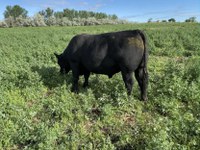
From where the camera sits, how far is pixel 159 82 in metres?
8.27

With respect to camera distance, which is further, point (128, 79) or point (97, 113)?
point (128, 79)

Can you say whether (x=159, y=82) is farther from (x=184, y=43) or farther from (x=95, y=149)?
(x=184, y=43)

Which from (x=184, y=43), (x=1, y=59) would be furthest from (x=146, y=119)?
(x=184, y=43)

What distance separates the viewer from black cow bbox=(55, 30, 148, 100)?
24.3ft

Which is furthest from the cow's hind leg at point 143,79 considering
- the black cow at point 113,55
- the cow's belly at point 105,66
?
the cow's belly at point 105,66

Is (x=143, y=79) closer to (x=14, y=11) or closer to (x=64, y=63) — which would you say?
(x=64, y=63)

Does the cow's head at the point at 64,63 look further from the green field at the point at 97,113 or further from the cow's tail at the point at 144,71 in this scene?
the cow's tail at the point at 144,71

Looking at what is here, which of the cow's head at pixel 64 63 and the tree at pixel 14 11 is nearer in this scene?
the cow's head at pixel 64 63

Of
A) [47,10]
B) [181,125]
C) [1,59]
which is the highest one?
[181,125]

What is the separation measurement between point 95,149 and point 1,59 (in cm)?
814

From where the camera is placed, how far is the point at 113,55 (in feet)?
25.0

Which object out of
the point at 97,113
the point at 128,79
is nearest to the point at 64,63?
the point at 128,79

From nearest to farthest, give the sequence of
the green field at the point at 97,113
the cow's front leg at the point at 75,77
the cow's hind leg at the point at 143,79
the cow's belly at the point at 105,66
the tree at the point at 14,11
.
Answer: the green field at the point at 97,113
the cow's hind leg at the point at 143,79
the cow's belly at the point at 105,66
the cow's front leg at the point at 75,77
the tree at the point at 14,11

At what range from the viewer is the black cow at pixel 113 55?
740 cm
